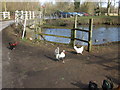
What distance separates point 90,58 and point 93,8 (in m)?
49.4

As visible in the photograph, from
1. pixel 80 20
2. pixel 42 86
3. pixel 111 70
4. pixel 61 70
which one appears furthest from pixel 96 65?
pixel 80 20

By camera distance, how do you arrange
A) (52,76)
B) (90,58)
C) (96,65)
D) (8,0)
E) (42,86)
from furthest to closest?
1. (8,0)
2. (90,58)
3. (96,65)
4. (52,76)
5. (42,86)

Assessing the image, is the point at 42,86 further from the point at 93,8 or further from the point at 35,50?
the point at 93,8

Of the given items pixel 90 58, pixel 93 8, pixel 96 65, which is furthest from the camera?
pixel 93 8

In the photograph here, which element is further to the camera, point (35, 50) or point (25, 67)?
point (35, 50)

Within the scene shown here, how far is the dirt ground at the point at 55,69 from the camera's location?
211 inches

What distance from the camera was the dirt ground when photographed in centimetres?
536

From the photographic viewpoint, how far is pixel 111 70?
640 centimetres

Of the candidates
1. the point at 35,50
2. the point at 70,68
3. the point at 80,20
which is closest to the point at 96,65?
the point at 70,68

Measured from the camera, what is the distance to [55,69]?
6.54m

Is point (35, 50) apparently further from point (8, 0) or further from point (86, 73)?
point (8, 0)

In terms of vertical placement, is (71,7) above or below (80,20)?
above

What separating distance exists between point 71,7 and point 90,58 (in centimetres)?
4868

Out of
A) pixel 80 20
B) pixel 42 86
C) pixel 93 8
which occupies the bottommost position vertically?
→ pixel 42 86
